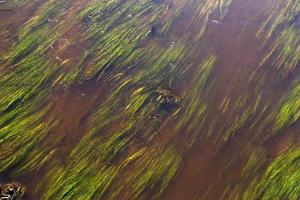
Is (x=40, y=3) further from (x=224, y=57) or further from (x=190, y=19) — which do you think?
(x=224, y=57)

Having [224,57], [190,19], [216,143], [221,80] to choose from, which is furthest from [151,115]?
[190,19]

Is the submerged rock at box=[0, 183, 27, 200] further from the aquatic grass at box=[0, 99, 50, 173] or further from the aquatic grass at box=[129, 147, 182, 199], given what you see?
the aquatic grass at box=[129, 147, 182, 199]

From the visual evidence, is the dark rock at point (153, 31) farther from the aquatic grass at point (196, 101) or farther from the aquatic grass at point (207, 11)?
the aquatic grass at point (196, 101)

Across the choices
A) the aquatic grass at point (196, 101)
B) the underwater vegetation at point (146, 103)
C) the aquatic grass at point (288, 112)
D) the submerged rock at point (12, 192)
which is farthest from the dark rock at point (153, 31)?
the submerged rock at point (12, 192)

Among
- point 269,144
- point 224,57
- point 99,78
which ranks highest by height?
point 99,78

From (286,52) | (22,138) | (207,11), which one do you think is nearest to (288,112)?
(286,52)

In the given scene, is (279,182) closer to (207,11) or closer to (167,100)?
(167,100)

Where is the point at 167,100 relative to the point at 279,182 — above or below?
above
